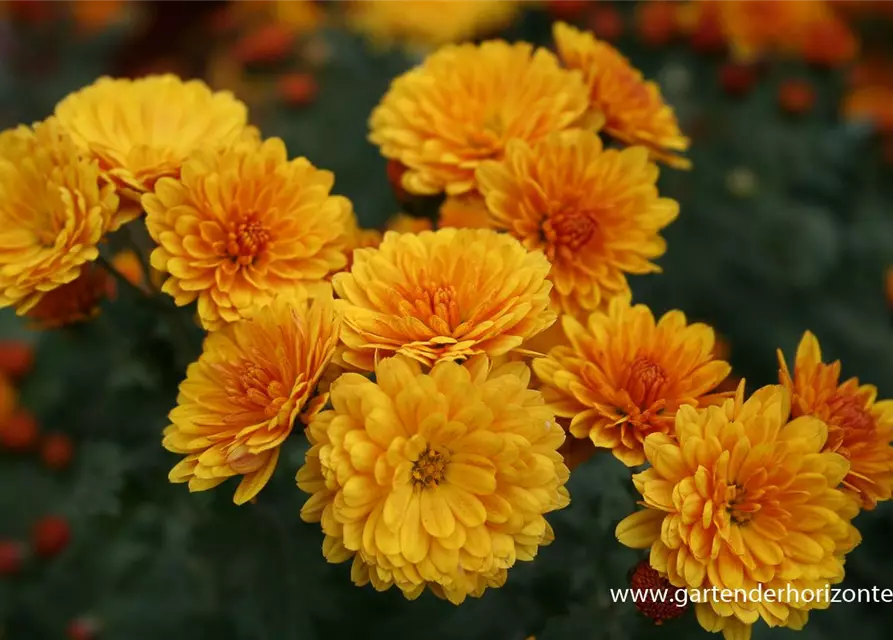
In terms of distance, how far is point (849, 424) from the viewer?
0.93m

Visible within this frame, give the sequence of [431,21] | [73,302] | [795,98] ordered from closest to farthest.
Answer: [73,302], [795,98], [431,21]

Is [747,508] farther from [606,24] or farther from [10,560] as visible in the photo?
[606,24]

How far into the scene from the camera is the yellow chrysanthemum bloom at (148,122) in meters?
1.01

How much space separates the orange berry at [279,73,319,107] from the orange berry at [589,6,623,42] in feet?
2.33

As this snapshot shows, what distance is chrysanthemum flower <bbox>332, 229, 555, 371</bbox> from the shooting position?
2.82ft

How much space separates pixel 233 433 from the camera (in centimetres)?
87

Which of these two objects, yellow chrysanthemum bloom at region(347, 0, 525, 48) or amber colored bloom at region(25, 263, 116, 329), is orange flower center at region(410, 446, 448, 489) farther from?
yellow chrysanthemum bloom at region(347, 0, 525, 48)

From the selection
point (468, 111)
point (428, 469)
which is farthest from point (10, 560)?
point (468, 111)

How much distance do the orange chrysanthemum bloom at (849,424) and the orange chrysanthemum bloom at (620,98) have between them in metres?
0.38

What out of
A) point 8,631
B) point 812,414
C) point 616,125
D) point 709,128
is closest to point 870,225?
point 709,128

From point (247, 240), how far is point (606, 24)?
53.7 inches

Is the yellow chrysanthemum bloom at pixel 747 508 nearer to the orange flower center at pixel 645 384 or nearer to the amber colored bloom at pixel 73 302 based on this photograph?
the orange flower center at pixel 645 384

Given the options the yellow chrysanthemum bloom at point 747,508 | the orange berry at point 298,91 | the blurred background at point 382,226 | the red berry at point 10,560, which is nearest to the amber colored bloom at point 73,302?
the blurred background at point 382,226

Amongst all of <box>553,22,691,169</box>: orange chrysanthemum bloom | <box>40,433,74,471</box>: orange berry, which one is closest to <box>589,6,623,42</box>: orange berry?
<box>553,22,691,169</box>: orange chrysanthemum bloom
